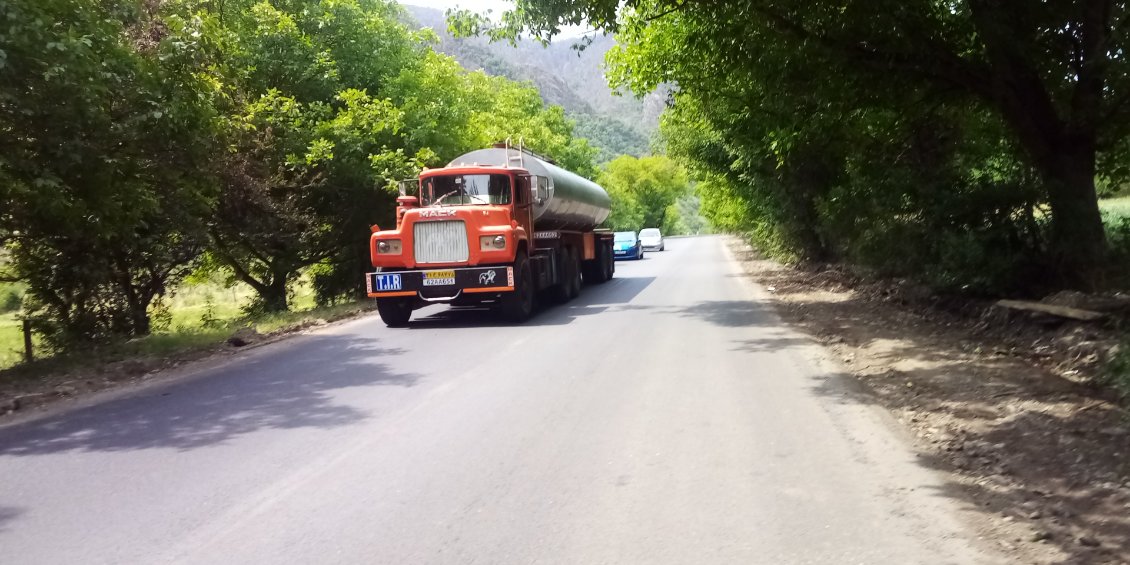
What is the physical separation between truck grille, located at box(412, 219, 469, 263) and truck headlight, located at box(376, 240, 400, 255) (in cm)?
35

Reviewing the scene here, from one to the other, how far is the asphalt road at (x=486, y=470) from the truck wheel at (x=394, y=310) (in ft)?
16.0

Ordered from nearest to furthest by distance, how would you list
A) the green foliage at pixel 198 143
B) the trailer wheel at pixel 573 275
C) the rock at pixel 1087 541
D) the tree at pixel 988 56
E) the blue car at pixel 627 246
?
the rock at pixel 1087 541 < the green foliage at pixel 198 143 < the tree at pixel 988 56 < the trailer wheel at pixel 573 275 < the blue car at pixel 627 246

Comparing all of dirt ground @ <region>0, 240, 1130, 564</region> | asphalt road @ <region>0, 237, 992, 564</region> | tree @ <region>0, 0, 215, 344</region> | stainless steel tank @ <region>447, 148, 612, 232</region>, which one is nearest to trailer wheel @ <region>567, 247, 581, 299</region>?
stainless steel tank @ <region>447, 148, 612, 232</region>

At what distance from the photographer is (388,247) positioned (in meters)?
16.1

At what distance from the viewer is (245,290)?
120 feet

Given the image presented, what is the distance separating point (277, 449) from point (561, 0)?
313 inches

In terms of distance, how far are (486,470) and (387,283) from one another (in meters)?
9.89

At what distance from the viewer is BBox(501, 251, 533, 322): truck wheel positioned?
Result: 15.8 m

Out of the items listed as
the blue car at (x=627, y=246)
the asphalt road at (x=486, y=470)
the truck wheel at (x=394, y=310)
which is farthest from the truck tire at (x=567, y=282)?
the blue car at (x=627, y=246)

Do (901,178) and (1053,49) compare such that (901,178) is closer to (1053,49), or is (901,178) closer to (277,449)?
(1053,49)

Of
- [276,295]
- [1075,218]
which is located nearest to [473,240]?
[1075,218]

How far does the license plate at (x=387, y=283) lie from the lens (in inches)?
618

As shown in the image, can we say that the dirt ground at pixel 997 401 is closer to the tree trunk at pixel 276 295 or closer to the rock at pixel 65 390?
the rock at pixel 65 390

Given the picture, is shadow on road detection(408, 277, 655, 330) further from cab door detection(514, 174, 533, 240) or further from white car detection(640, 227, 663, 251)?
white car detection(640, 227, 663, 251)
